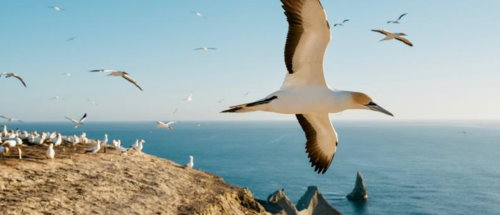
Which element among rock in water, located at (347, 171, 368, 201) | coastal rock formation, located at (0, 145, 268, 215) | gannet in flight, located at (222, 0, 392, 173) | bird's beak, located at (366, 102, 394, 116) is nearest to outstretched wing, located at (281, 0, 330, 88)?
gannet in flight, located at (222, 0, 392, 173)

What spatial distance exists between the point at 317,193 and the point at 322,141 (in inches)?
1302

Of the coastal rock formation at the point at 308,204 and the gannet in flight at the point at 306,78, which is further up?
the gannet in flight at the point at 306,78

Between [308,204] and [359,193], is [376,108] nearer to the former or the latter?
[308,204]

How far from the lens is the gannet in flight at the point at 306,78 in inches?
177

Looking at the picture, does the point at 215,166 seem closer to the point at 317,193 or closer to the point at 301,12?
the point at 317,193

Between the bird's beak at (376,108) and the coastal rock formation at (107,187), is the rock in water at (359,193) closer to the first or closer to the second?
the coastal rock formation at (107,187)

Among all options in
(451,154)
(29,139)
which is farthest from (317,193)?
(451,154)

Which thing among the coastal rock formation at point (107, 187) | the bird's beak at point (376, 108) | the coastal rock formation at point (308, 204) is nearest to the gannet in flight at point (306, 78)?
the bird's beak at point (376, 108)

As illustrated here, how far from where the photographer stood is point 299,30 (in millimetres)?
4883

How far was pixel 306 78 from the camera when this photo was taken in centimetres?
514

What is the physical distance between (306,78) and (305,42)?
454 mm

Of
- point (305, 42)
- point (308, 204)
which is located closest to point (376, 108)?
point (305, 42)

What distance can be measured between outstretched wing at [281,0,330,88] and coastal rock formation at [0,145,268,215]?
14.7 meters

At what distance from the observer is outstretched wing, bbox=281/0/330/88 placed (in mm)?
4703
